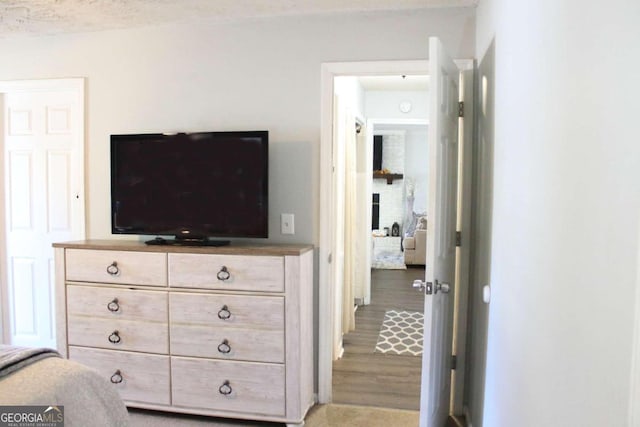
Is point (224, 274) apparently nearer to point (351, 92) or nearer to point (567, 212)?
point (567, 212)

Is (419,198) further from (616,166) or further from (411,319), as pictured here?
(616,166)

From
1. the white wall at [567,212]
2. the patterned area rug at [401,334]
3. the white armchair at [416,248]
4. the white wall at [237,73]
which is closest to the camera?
the white wall at [567,212]

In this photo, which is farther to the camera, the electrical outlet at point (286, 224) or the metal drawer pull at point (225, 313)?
the electrical outlet at point (286, 224)

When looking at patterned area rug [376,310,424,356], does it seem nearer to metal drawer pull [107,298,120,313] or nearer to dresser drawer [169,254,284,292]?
dresser drawer [169,254,284,292]

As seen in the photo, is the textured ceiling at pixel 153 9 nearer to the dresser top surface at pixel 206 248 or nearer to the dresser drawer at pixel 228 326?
the dresser top surface at pixel 206 248

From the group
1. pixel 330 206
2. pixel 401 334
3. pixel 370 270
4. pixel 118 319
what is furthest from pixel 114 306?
pixel 370 270

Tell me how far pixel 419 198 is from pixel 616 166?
8.97m

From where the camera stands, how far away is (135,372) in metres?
2.59

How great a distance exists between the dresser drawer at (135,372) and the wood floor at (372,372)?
3.66 feet

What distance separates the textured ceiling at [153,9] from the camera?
2.50 m

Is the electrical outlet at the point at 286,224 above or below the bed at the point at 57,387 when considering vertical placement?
above

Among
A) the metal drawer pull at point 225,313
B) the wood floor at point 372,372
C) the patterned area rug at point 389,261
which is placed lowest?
the wood floor at point 372,372

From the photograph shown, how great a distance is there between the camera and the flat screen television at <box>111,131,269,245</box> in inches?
102

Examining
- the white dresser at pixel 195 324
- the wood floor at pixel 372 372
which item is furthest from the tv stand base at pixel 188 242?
the wood floor at pixel 372 372
